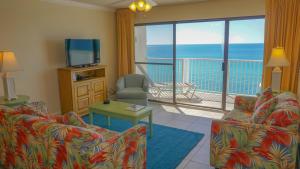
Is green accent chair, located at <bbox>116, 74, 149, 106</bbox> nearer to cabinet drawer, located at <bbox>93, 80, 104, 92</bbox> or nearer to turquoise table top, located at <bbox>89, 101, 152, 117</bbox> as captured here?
cabinet drawer, located at <bbox>93, 80, 104, 92</bbox>

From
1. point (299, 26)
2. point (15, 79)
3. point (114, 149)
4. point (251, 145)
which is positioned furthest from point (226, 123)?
point (15, 79)

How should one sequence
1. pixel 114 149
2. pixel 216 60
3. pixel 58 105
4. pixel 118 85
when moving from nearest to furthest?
pixel 114 149, pixel 58 105, pixel 118 85, pixel 216 60

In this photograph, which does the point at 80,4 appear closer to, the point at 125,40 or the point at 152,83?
the point at 125,40

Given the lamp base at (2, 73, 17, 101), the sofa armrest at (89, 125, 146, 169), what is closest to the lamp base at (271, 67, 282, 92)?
the sofa armrest at (89, 125, 146, 169)

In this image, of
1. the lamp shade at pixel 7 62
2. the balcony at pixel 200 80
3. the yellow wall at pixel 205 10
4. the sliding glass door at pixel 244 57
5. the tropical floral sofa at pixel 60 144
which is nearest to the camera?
the tropical floral sofa at pixel 60 144

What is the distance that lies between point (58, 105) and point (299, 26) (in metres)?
4.71

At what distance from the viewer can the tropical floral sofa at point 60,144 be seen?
67.9 inches

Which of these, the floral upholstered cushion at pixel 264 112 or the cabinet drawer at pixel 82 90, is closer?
the floral upholstered cushion at pixel 264 112

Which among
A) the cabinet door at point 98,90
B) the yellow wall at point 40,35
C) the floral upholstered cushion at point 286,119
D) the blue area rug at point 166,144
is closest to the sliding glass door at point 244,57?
the blue area rug at point 166,144

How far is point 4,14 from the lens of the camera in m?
3.63

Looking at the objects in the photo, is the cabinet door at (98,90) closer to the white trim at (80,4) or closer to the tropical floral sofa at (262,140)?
the white trim at (80,4)

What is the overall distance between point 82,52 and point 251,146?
3711mm

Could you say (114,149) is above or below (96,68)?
below

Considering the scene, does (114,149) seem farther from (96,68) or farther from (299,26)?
(299,26)
